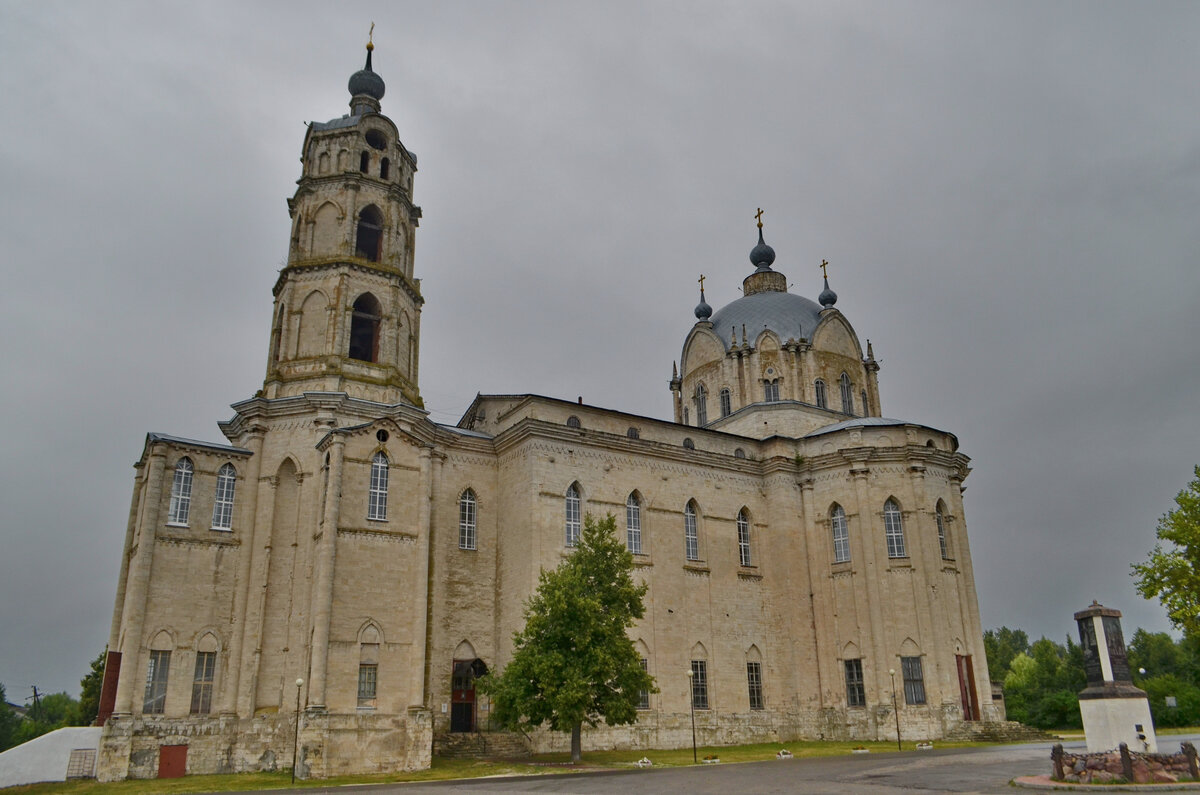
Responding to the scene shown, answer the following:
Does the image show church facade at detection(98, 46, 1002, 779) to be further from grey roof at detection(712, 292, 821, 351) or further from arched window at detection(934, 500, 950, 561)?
grey roof at detection(712, 292, 821, 351)

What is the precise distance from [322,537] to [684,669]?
1564cm

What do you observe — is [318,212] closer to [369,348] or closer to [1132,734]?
[369,348]

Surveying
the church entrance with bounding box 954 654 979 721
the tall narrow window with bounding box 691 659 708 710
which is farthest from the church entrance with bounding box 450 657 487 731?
the church entrance with bounding box 954 654 979 721

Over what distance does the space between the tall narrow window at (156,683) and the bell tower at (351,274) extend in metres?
10.2

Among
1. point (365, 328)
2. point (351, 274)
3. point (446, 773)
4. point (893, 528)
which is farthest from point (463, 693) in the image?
point (893, 528)

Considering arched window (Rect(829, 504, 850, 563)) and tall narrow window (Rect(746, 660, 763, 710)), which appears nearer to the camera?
tall narrow window (Rect(746, 660, 763, 710))

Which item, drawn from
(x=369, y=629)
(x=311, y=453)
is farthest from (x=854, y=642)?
(x=311, y=453)

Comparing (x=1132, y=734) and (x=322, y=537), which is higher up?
(x=322, y=537)

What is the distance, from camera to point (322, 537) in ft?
99.6

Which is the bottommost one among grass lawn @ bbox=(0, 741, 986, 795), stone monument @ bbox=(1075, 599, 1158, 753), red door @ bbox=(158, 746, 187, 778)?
grass lawn @ bbox=(0, 741, 986, 795)

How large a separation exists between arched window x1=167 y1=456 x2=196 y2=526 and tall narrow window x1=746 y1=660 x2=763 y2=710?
23588mm

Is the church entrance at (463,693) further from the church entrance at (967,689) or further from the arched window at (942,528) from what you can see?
the arched window at (942,528)

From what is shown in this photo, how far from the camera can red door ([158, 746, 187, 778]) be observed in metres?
27.8

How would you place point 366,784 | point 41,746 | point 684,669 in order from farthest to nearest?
point 684,669, point 41,746, point 366,784
